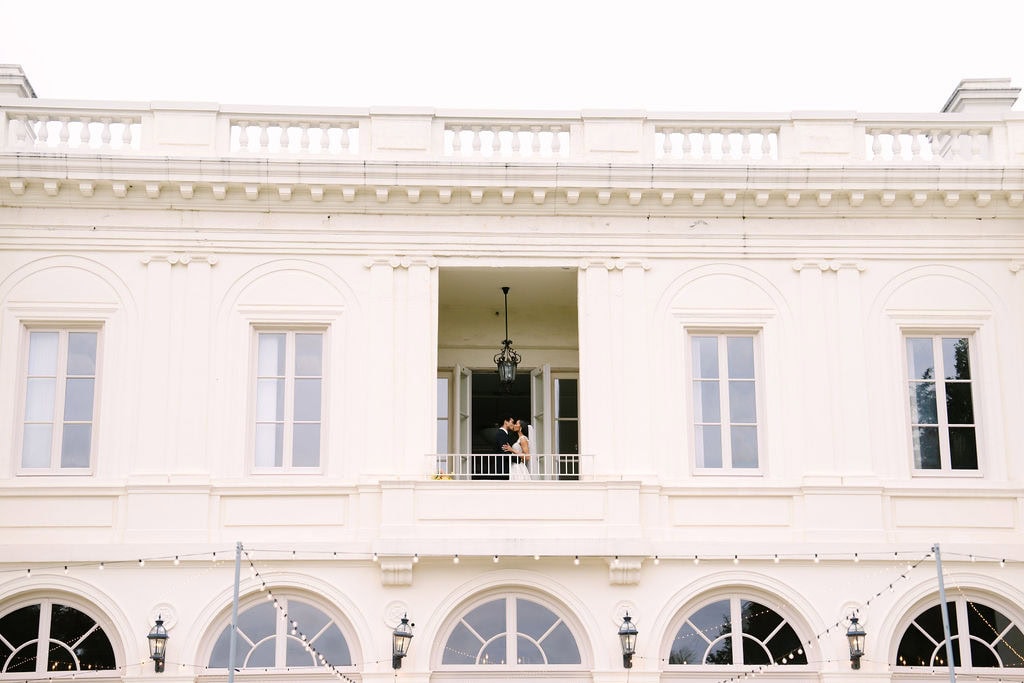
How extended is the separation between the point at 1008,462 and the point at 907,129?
3937 millimetres

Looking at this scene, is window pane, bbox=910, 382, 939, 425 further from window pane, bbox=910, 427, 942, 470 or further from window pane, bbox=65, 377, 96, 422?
window pane, bbox=65, 377, 96, 422

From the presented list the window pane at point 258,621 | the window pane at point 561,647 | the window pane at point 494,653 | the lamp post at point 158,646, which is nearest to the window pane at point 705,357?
the window pane at point 561,647

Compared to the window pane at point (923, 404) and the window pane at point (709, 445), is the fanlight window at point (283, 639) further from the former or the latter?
the window pane at point (923, 404)

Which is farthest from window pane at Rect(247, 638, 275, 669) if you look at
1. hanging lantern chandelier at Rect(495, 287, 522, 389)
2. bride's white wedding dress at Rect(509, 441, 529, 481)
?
hanging lantern chandelier at Rect(495, 287, 522, 389)

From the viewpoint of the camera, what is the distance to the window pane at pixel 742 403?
15.3 m

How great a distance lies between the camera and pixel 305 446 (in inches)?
591

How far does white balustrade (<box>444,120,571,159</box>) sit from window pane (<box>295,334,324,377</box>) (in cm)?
257

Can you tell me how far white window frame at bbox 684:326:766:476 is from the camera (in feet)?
49.4

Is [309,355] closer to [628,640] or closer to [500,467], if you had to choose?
[500,467]

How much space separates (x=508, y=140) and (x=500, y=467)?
394 cm

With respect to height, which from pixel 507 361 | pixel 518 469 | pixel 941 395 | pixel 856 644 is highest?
pixel 507 361

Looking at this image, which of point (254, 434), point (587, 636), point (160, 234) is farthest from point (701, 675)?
point (160, 234)

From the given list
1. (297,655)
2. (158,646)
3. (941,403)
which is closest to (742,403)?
(941,403)

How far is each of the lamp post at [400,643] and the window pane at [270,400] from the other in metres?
2.66
